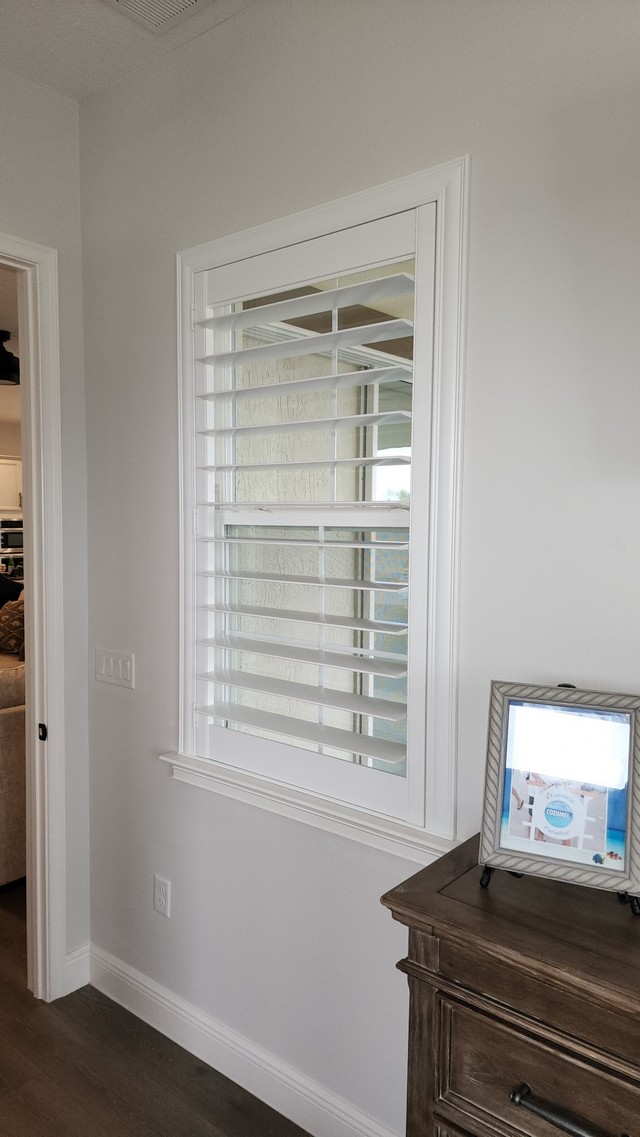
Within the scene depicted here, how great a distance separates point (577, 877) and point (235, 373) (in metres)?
1.52

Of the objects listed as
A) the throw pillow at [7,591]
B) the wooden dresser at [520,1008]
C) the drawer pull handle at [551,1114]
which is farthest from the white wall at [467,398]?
the throw pillow at [7,591]

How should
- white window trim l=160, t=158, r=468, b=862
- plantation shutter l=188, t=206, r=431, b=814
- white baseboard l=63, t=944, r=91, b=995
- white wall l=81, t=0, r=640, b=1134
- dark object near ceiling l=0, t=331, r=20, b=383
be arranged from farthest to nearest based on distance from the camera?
dark object near ceiling l=0, t=331, r=20, b=383, white baseboard l=63, t=944, r=91, b=995, plantation shutter l=188, t=206, r=431, b=814, white window trim l=160, t=158, r=468, b=862, white wall l=81, t=0, r=640, b=1134

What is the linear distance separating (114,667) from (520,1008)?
1.72 m

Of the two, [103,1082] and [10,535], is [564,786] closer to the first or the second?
[103,1082]

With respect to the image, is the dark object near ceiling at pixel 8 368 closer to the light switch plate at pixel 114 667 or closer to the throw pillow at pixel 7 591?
the light switch plate at pixel 114 667

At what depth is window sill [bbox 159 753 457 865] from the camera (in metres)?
1.70

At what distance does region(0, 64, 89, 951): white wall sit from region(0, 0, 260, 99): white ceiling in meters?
0.10

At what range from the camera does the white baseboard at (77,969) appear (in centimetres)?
260

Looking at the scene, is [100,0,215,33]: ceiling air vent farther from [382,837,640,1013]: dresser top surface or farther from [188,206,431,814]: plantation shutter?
[382,837,640,1013]: dresser top surface

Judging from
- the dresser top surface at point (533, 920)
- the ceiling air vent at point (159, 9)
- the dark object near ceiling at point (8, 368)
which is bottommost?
the dresser top surface at point (533, 920)

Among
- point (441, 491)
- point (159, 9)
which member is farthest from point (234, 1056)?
point (159, 9)

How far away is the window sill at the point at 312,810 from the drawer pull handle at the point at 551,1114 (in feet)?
1.78

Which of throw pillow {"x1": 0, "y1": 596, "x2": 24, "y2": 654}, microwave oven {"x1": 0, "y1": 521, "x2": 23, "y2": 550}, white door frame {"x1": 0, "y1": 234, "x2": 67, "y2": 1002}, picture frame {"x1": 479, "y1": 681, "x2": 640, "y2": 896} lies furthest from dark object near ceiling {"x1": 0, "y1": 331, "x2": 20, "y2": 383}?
microwave oven {"x1": 0, "y1": 521, "x2": 23, "y2": 550}

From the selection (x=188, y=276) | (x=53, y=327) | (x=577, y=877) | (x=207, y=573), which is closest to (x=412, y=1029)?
(x=577, y=877)
